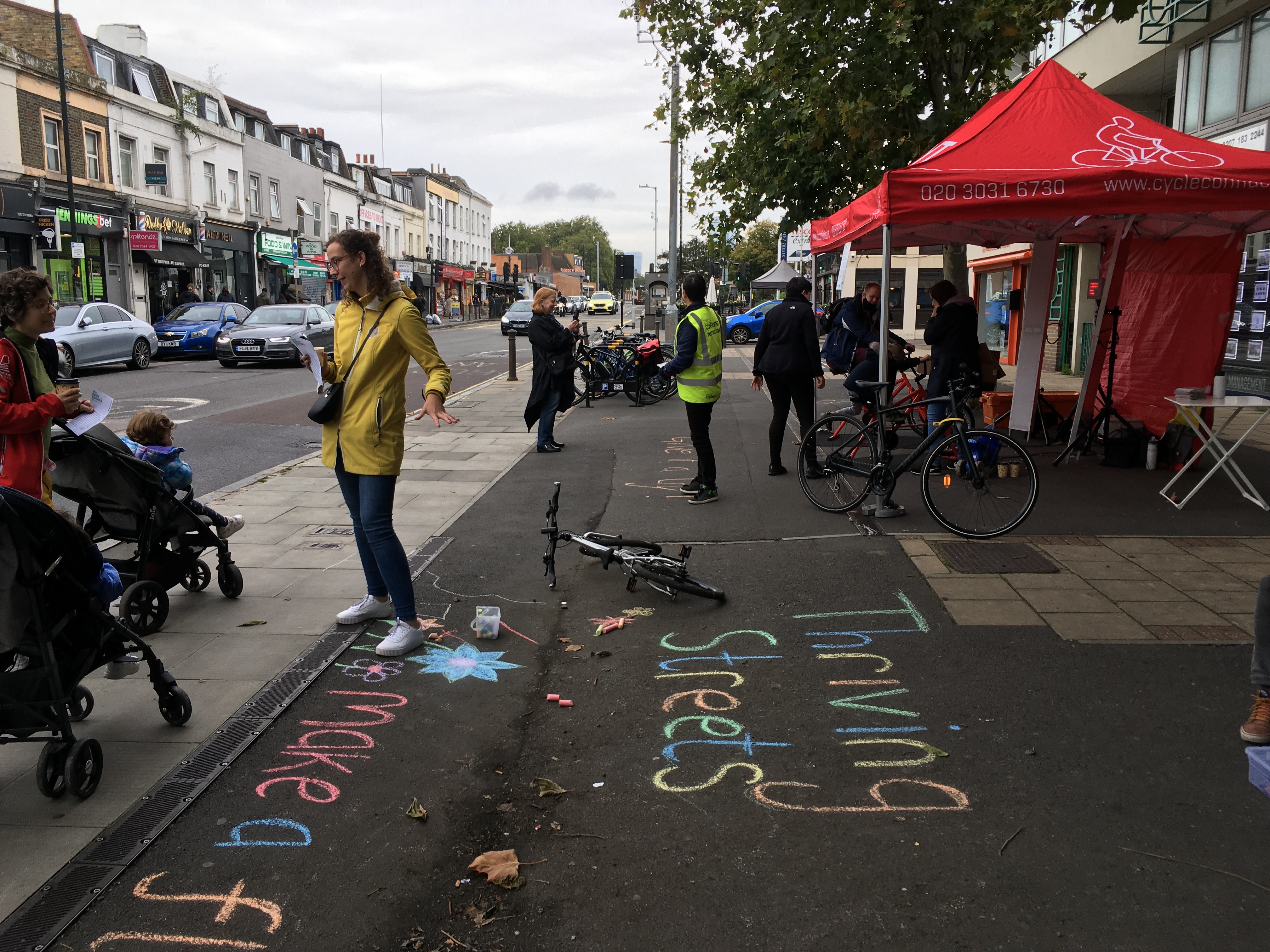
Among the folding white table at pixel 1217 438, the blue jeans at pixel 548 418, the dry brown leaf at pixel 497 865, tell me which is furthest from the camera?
the blue jeans at pixel 548 418

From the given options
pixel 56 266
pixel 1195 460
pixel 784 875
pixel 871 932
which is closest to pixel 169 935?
pixel 784 875

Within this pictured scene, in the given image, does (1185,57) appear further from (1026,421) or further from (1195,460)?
(1195,460)

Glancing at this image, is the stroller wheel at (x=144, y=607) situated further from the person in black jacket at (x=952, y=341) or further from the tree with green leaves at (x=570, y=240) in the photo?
the tree with green leaves at (x=570, y=240)

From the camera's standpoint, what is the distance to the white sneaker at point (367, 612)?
5188 millimetres

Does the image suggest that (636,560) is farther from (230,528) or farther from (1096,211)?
(1096,211)

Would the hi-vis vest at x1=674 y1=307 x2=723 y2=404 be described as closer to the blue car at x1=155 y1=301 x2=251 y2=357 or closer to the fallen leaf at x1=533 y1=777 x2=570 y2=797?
the fallen leaf at x1=533 y1=777 x2=570 y2=797

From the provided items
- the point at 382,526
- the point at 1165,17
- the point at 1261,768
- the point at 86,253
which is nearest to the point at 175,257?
the point at 86,253

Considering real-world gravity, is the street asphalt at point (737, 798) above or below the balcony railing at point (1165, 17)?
below

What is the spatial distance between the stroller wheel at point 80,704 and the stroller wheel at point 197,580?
1.64 m

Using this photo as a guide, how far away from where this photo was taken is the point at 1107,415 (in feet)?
30.9

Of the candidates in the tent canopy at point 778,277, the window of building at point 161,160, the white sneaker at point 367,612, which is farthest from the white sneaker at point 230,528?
the window of building at point 161,160

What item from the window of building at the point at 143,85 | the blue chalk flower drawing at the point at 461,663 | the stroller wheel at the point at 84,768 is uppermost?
the window of building at the point at 143,85

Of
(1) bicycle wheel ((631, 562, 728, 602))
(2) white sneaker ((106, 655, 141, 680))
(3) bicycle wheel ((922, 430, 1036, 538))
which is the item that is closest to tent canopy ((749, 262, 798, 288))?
(3) bicycle wheel ((922, 430, 1036, 538))

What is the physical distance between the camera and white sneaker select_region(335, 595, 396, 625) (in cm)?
519
